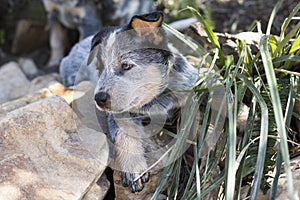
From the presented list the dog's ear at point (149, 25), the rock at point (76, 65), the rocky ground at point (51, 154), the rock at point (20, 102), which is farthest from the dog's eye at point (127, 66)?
the rock at point (76, 65)

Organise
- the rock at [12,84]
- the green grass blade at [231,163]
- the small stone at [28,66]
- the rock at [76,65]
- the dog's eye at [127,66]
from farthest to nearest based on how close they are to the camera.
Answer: the small stone at [28,66] → the rock at [12,84] → the rock at [76,65] → the dog's eye at [127,66] → the green grass blade at [231,163]

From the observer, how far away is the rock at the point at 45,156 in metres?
2.70

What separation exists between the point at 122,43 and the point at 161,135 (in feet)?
1.89

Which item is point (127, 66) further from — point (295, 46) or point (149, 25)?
point (295, 46)

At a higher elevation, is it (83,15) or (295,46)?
(295,46)

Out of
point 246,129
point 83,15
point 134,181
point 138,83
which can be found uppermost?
point 138,83

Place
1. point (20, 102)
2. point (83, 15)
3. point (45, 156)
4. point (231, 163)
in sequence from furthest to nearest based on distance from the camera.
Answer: point (83, 15), point (20, 102), point (45, 156), point (231, 163)

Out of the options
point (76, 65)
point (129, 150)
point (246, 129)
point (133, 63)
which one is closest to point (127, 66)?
point (133, 63)

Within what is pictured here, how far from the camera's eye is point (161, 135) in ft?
10.5

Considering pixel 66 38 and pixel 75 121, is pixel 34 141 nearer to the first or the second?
pixel 75 121

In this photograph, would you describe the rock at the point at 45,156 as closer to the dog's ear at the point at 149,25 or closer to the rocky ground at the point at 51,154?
the rocky ground at the point at 51,154

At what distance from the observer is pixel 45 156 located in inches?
114

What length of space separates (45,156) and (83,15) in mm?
2950

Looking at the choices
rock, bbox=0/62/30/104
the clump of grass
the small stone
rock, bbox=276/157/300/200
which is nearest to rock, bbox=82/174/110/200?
the clump of grass
